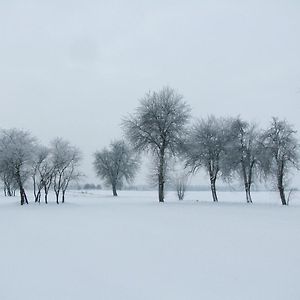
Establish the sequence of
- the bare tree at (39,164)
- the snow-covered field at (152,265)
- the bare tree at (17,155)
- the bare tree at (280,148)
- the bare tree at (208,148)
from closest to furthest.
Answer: the snow-covered field at (152,265) < the bare tree at (280,148) < the bare tree at (208,148) < the bare tree at (17,155) < the bare tree at (39,164)

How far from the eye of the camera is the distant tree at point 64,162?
141 feet

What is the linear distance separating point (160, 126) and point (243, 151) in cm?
963

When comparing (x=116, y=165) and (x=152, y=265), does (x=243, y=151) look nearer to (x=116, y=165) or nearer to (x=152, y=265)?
(x=152, y=265)

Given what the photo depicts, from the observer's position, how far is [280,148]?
1288 inches

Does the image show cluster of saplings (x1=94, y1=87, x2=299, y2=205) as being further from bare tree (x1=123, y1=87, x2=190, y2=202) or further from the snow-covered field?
the snow-covered field

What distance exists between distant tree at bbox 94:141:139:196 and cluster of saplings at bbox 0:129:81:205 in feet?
68.4

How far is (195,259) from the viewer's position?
29.2 ft

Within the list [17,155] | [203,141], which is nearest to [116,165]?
[17,155]

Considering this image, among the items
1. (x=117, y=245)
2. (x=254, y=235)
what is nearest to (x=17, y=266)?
(x=117, y=245)

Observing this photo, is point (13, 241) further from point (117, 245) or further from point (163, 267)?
point (163, 267)

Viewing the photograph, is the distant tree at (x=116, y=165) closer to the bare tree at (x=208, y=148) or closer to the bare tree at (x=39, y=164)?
the bare tree at (x=39, y=164)

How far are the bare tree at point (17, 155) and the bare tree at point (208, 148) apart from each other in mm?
20176

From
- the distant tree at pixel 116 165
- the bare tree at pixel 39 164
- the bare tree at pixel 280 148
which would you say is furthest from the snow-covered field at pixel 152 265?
the distant tree at pixel 116 165

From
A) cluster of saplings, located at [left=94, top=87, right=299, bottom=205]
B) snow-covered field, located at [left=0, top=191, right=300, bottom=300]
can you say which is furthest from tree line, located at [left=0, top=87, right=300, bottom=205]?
snow-covered field, located at [left=0, top=191, right=300, bottom=300]
